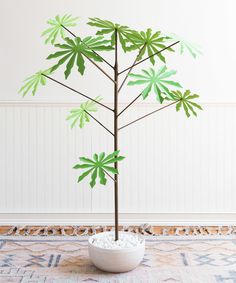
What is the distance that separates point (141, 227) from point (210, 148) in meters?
0.71

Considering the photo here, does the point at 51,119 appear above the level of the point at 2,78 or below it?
below

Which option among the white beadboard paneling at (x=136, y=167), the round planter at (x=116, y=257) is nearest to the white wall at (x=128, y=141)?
the white beadboard paneling at (x=136, y=167)

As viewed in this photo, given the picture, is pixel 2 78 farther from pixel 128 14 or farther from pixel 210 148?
pixel 210 148

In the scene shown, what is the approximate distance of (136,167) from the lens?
10.4 feet

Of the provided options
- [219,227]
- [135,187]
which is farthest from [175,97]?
[219,227]

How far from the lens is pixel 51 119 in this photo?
10.4ft

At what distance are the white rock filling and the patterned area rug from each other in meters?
0.14

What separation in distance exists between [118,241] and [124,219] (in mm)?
777

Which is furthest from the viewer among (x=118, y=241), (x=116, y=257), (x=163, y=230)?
(x=163, y=230)

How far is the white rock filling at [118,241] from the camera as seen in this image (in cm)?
238

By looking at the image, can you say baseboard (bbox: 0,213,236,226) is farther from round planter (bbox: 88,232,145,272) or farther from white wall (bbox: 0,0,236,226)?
round planter (bbox: 88,232,145,272)

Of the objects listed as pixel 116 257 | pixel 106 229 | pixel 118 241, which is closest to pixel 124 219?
pixel 106 229

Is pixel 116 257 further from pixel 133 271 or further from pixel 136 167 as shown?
pixel 136 167

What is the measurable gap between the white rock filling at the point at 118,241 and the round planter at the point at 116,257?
0.11ft
